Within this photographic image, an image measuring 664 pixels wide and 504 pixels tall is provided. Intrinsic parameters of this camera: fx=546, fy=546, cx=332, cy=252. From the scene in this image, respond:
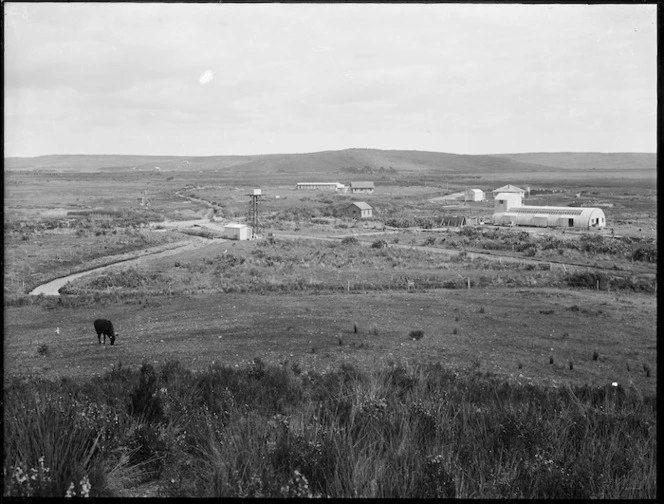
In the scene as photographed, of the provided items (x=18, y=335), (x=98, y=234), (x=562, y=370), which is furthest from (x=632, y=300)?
(x=98, y=234)

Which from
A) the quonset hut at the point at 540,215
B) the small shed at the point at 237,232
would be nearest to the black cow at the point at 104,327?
the small shed at the point at 237,232

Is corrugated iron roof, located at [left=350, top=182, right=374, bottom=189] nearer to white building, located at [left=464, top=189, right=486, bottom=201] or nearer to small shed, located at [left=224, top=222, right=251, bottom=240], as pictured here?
white building, located at [left=464, top=189, right=486, bottom=201]

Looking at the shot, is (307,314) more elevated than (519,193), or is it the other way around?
(519,193)

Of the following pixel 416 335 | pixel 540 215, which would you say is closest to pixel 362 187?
pixel 540 215

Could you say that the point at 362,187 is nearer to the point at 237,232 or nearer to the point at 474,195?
the point at 474,195

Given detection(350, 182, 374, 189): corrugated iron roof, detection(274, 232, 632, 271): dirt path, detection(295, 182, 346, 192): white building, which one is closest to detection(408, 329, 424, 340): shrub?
detection(274, 232, 632, 271): dirt path

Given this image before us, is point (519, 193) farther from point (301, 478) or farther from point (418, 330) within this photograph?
point (301, 478)
